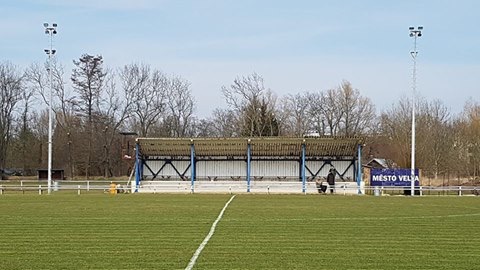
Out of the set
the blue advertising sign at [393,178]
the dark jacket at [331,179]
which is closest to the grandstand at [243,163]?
the blue advertising sign at [393,178]

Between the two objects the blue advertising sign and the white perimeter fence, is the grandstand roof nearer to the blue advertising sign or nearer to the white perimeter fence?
the white perimeter fence

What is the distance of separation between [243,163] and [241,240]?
36221 millimetres

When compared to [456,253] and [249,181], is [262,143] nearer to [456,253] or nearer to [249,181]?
[249,181]

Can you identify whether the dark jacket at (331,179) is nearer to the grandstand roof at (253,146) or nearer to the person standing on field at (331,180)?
the person standing on field at (331,180)

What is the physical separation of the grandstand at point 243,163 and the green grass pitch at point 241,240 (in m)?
23.4

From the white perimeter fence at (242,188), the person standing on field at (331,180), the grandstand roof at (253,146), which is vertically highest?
the grandstand roof at (253,146)

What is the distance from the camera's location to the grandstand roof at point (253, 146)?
48.4 meters

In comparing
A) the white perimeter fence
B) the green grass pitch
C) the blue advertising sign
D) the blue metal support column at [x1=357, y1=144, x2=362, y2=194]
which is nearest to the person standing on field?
the white perimeter fence

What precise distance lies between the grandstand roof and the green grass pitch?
22.7 metres

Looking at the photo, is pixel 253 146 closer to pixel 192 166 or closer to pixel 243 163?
pixel 243 163

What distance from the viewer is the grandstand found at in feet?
161

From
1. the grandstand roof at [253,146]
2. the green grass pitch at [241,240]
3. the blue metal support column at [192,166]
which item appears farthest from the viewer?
the blue metal support column at [192,166]

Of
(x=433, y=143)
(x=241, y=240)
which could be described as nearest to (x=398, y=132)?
(x=433, y=143)

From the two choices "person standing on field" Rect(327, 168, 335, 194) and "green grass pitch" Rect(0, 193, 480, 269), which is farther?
"person standing on field" Rect(327, 168, 335, 194)
